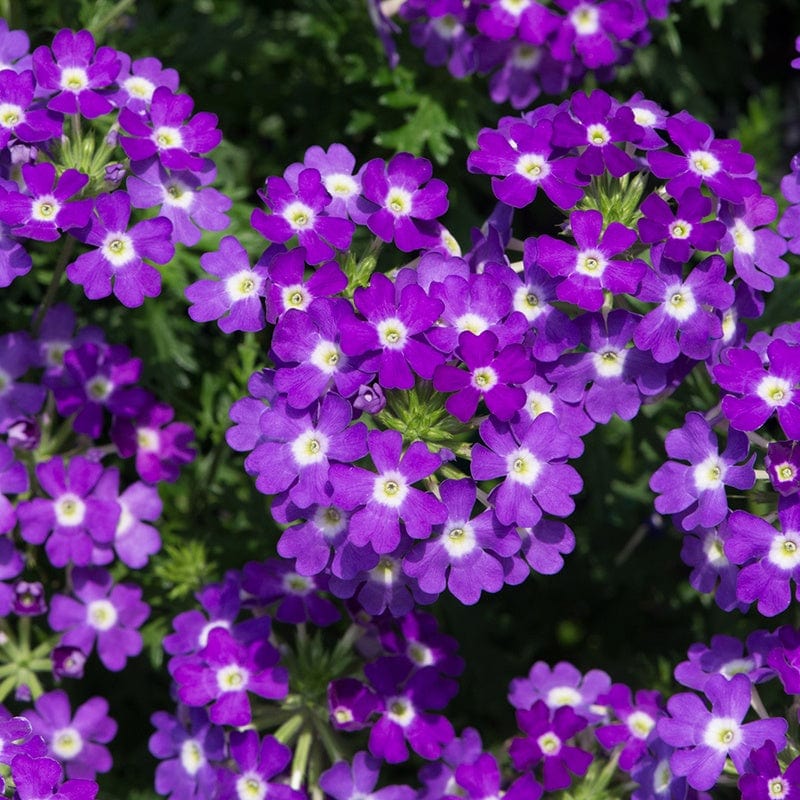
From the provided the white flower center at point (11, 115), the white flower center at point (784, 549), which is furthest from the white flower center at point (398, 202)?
the white flower center at point (784, 549)

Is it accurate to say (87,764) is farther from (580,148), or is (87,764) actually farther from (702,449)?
(580,148)

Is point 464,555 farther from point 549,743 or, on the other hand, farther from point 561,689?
point 561,689

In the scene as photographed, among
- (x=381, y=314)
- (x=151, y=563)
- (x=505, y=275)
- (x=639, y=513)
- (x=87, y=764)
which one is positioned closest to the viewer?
(x=381, y=314)

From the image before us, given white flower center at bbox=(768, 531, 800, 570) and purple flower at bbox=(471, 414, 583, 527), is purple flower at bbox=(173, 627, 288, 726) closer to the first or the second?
purple flower at bbox=(471, 414, 583, 527)

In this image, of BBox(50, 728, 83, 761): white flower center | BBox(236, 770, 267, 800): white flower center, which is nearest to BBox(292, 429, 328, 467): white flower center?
BBox(236, 770, 267, 800): white flower center

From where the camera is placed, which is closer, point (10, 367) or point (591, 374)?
point (591, 374)

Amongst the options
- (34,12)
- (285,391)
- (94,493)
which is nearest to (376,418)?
(285,391)

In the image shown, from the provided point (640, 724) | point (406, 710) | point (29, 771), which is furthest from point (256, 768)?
point (640, 724)
